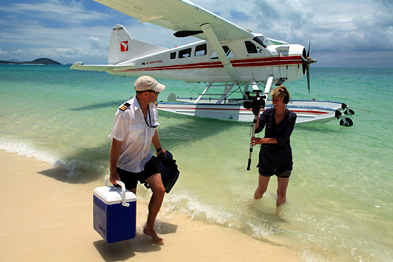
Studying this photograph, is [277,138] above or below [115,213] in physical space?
→ above

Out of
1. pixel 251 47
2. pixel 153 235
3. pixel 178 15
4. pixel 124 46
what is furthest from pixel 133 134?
pixel 124 46

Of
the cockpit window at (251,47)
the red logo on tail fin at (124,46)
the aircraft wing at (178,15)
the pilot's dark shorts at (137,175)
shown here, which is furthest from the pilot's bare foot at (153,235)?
the red logo on tail fin at (124,46)

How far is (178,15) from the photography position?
26.8 feet

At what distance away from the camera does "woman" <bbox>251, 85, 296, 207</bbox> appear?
298 centimetres

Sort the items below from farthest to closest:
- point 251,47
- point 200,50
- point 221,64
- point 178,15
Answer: point 200,50, point 221,64, point 251,47, point 178,15

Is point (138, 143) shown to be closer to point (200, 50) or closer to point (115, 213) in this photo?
point (115, 213)

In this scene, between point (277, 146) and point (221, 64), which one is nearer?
point (277, 146)

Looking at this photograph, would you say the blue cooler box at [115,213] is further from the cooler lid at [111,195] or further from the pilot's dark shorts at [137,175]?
the pilot's dark shorts at [137,175]

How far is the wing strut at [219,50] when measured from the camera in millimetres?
8992

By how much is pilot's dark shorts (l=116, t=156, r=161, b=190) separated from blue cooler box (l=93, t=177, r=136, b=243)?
0.15 meters

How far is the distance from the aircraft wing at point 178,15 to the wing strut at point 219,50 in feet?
0.61

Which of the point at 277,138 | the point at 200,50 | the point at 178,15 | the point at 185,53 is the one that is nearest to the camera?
the point at 277,138

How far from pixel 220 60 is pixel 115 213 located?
27.7 ft

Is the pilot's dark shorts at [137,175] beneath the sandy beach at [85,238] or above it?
above
